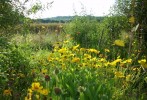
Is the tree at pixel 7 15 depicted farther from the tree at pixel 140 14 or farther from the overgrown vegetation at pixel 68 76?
the tree at pixel 140 14

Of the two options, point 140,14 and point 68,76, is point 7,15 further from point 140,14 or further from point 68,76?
point 140,14

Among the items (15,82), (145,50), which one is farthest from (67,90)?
(145,50)

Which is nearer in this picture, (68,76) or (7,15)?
(68,76)

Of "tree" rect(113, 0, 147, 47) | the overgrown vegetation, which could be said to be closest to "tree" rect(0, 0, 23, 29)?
the overgrown vegetation

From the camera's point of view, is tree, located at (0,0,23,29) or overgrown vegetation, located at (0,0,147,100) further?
tree, located at (0,0,23,29)

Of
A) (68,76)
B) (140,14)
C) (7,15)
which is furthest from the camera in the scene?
(140,14)

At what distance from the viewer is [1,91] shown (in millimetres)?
4094

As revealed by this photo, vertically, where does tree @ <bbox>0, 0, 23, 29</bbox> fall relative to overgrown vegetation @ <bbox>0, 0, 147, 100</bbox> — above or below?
above

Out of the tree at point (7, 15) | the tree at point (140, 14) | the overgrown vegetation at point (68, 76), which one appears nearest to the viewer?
the overgrown vegetation at point (68, 76)

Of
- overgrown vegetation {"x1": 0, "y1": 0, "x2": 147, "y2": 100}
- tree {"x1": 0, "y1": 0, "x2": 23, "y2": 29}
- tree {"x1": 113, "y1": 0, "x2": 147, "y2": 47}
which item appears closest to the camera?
overgrown vegetation {"x1": 0, "y1": 0, "x2": 147, "y2": 100}

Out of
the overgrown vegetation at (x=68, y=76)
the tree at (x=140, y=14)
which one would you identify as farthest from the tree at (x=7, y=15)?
the tree at (x=140, y=14)

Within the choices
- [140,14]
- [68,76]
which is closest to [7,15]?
[68,76]

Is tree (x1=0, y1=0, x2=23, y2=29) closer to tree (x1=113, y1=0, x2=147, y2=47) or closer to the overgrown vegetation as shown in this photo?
the overgrown vegetation

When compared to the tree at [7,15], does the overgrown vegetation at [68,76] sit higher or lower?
lower
